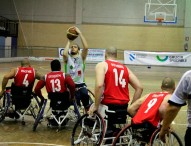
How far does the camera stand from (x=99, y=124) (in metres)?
4.25

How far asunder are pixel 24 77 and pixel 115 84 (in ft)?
8.73

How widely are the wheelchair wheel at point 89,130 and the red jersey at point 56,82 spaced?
1.73 meters

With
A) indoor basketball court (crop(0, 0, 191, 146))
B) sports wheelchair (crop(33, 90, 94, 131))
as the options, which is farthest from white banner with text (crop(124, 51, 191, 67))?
sports wheelchair (crop(33, 90, 94, 131))

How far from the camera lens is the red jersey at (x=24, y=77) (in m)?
6.65

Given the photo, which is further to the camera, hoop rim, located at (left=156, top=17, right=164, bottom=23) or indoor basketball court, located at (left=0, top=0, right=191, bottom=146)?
indoor basketball court, located at (left=0, top=0, right=191, bottom=146)

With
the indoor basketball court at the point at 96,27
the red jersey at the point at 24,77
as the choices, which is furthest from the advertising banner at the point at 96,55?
the red jersey at the point at 24,77

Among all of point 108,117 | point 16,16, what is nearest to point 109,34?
point 16,16

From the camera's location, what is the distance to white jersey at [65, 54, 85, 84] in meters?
6.77

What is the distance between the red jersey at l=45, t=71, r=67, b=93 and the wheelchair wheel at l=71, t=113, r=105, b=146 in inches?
68.2

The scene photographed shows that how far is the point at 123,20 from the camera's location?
27000 millimetres

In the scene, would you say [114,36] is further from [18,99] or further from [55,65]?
[55,65]

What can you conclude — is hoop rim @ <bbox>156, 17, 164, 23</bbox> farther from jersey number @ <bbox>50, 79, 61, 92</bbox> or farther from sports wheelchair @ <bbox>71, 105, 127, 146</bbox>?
sports wheelchair @ <bbox>71, 105, 127, 146</bbox>

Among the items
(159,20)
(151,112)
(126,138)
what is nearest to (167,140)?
(151,112)

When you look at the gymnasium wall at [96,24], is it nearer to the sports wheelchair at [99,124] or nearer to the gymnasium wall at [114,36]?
the gymnasium wall at [114,36]
